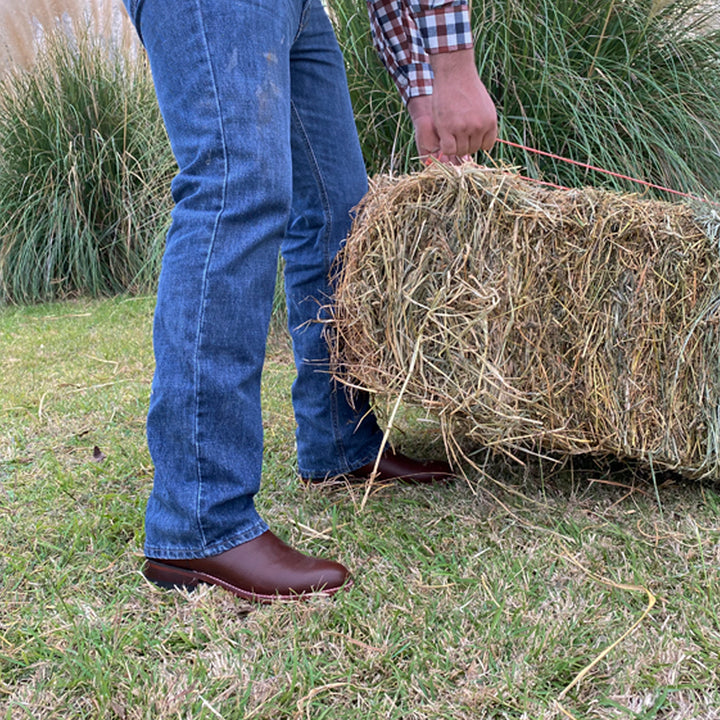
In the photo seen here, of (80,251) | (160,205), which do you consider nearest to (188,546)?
(160,205)

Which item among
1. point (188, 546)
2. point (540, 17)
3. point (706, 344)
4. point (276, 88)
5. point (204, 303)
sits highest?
point (540, 17)

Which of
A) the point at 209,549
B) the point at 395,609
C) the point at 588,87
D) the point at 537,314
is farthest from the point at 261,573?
the point at 588,87

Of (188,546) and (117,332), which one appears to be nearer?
(188,546)

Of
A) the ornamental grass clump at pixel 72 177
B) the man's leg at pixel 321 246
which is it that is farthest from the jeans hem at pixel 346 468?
the ornamental grass clump at pixel 72 177

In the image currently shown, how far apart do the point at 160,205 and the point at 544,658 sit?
9.67 feet

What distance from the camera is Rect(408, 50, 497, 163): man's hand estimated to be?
43.9 inches

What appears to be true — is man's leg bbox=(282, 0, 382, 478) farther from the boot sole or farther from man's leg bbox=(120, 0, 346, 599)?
the boot sole

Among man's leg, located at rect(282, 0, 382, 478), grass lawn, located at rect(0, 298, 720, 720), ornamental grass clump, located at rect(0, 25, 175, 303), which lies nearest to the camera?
grass lawn, located at rect(0, 298, 720, 720)

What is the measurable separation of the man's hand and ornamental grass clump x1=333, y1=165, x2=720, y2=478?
0.33 ft

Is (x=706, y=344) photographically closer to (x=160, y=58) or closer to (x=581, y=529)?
(x=581, y=529)

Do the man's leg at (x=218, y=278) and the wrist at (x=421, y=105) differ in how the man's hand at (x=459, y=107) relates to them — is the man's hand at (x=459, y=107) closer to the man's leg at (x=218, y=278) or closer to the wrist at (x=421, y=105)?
the wrist at (x=421, y=105)

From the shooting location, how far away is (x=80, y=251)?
12.6 ft

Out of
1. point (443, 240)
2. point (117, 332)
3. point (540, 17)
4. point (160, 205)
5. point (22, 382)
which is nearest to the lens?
point (443, 240)

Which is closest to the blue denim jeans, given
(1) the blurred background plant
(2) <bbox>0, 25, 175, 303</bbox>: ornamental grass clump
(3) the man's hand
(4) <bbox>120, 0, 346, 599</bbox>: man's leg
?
(4) <bbox>120, 0, 346, 599</bbox>: man's leg
